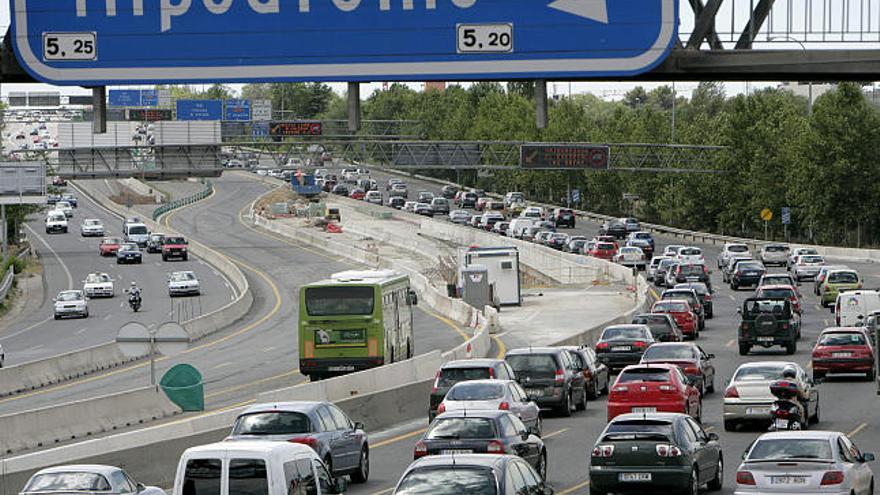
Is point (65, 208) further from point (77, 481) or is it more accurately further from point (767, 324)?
point (77, 481)

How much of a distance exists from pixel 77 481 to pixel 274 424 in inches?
182

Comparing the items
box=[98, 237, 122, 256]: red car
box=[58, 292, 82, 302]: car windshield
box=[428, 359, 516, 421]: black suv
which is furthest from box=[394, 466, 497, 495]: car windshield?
box=[98, 237, 122, 256]: red car

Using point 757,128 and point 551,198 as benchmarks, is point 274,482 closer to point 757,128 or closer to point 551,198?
point 757,128

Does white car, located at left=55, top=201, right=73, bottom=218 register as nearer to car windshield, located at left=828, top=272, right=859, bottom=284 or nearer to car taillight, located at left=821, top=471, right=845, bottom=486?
car windshield, located at left=828, top=272, right=859, bottom=284

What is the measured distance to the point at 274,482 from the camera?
16.5m

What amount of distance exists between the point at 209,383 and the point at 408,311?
642 cm

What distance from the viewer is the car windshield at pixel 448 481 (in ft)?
55.5

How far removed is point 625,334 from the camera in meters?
48.3

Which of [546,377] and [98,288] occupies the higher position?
[546,377]

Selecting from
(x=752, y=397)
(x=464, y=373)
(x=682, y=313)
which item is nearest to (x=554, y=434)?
(x=464, y=373)

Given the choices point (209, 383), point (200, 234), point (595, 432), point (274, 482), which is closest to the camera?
point (274, 482)

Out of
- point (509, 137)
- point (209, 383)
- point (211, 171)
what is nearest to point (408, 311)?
point (209, 383)

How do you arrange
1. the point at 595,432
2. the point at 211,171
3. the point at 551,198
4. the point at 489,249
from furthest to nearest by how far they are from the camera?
1. the point at 551,198
2. the point at 211,171
3. the point at 489,249
4. the point at 595,432

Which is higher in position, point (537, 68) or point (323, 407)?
point (537, 68)
